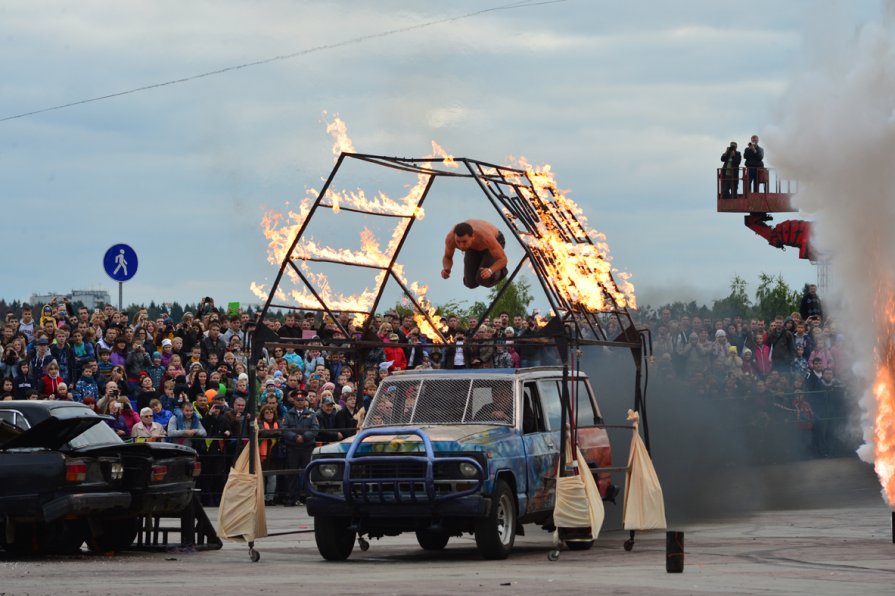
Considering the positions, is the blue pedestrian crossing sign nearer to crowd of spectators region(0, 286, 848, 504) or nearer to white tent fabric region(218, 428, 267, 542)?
crowd of spectators region(0, 286, 848, 504)

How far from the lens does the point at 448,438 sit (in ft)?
51.6

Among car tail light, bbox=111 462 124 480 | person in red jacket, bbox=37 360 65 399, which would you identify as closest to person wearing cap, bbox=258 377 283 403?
person in red jacket, bbox=37 360 65 399

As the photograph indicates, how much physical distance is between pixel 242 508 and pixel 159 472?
3.16 ft

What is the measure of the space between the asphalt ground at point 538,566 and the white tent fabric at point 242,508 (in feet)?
0.95

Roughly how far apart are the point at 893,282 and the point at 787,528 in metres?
3.60

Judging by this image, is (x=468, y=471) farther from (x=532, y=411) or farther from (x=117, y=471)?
(x=117, y=471)

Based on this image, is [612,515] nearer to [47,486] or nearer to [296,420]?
[296,420]

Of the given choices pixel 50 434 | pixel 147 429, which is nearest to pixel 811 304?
pixel 147 429

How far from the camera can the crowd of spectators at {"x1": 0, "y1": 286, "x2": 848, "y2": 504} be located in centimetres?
2248

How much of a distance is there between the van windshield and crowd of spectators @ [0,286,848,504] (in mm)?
1696

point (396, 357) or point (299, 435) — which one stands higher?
point (396, 357)

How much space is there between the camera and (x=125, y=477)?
16.5 m

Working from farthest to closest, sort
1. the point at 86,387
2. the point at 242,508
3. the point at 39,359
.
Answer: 1. the point at 39,359
2. the point at 86,387
3. the point at 242,508

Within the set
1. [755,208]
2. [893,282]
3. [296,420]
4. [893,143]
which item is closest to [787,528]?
[893,282]
